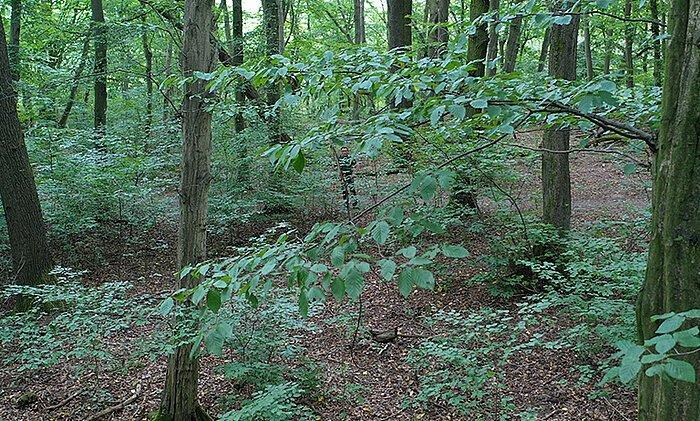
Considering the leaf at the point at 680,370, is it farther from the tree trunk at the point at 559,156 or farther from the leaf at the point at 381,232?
the tree trunk at the point at 559,156

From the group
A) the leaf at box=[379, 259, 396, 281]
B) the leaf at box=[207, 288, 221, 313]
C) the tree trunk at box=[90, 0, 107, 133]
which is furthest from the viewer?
the tree trunk at box=[90, 0, 107, 133]

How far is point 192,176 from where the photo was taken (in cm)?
419

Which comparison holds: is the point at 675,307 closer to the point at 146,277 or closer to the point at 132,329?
the point at 132,329

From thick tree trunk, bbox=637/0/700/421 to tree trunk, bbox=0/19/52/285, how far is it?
8.26 meters

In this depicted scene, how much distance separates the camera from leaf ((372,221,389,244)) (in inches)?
68.4

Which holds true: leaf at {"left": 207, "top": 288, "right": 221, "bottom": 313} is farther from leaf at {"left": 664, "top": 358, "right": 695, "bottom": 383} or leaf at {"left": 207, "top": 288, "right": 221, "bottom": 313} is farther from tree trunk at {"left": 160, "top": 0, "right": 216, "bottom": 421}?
tree trunk at {"left": 160, "top": 0, "right": 216, "bottom": 421}

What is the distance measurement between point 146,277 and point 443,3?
33.0 feet

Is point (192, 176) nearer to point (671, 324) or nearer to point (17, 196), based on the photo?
point (671, 324)

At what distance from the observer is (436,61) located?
8.59 ft

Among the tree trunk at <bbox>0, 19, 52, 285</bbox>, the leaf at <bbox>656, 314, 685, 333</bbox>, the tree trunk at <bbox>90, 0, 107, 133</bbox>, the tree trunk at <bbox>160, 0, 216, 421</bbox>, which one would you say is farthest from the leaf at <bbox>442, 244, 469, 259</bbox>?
the tree trunk at <bbox>0, 19, 52, 285</bbox>

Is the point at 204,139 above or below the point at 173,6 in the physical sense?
below

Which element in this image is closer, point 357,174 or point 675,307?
point 675,307

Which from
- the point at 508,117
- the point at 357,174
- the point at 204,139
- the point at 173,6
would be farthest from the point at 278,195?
the point at 508,117

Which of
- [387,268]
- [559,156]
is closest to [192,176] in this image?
[387,268]
